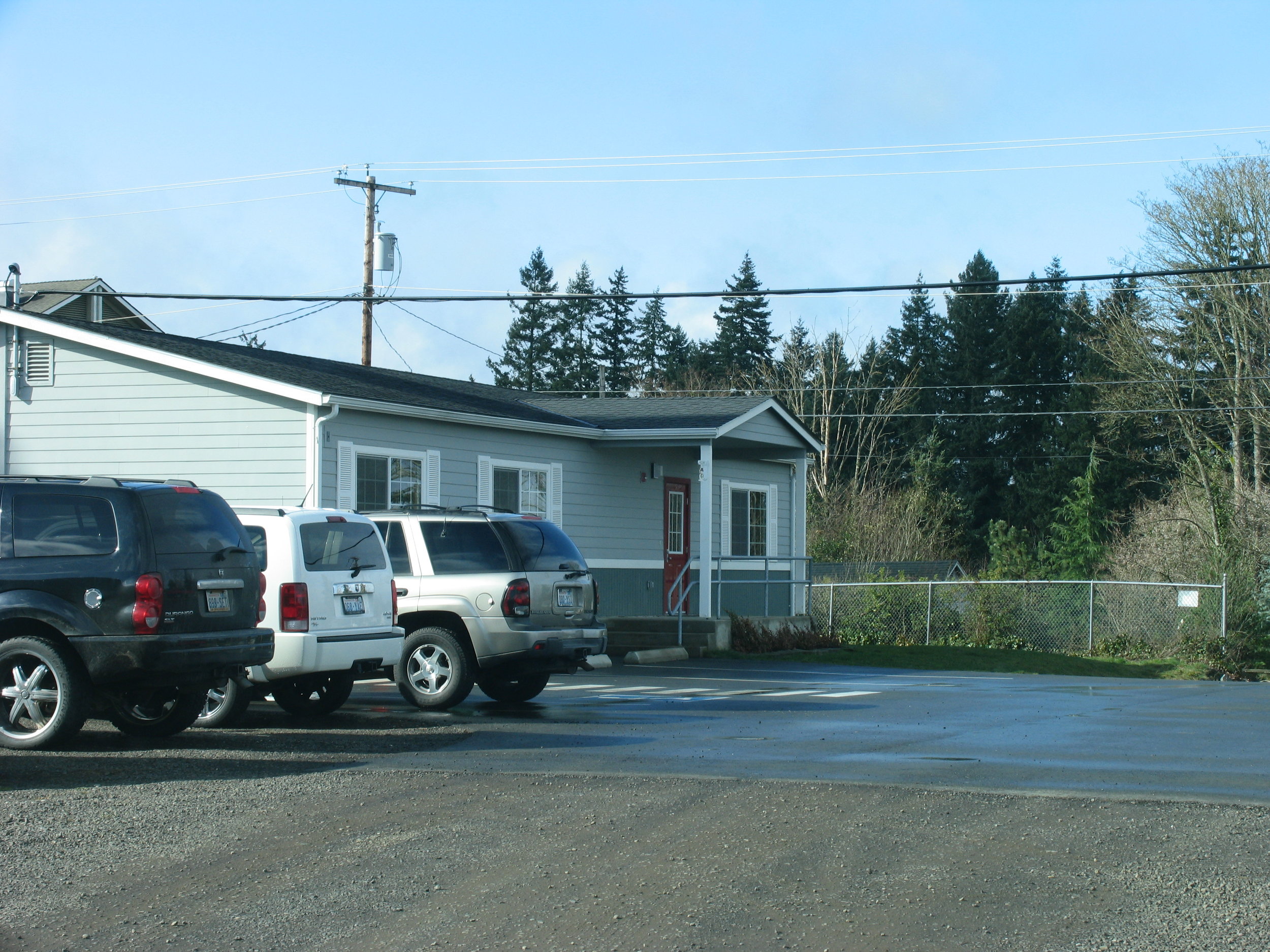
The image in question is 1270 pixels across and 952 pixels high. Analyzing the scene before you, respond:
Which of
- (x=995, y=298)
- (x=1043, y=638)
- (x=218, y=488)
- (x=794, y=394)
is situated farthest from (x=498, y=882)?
(x=995, y=298)

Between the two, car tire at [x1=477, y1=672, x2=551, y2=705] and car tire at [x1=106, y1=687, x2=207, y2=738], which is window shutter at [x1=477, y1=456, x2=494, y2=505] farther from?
car tire at [x1=106, y1=687, x2=207, y2=738]

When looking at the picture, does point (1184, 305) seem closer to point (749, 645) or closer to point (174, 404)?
point (749, 645)

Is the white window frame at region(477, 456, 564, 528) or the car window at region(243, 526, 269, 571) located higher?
the white window frame at region(477, 456, 564, 528)

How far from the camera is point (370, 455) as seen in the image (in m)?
19.5

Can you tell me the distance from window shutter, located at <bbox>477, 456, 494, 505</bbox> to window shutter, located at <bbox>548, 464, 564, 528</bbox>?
1166mm

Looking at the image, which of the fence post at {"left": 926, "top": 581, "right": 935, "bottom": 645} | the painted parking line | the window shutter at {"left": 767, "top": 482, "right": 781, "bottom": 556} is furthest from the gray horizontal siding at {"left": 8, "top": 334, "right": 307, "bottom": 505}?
the fence post at {"left": 926, "top": 581, "right": 935, "bottom": 645}

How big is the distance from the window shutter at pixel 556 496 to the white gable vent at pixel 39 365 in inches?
294

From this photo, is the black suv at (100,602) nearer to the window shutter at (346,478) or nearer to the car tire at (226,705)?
the car tire at (226,705)

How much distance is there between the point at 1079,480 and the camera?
5366 cm

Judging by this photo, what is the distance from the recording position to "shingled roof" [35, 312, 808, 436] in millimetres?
19672

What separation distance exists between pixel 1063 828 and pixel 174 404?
594 inches

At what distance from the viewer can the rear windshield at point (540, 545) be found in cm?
1346

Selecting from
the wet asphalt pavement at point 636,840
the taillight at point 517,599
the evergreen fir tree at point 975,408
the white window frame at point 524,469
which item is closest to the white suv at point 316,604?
the wet asphalt pavement at point 636,840

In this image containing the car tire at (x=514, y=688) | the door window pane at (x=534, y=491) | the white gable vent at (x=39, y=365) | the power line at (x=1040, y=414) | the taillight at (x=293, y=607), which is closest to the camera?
the taillight at (x=293, y=607)
